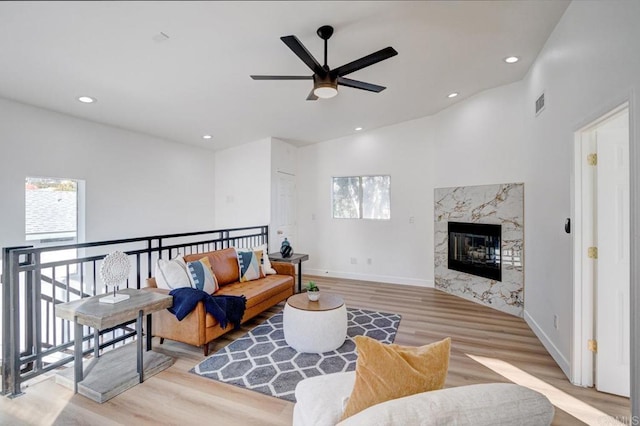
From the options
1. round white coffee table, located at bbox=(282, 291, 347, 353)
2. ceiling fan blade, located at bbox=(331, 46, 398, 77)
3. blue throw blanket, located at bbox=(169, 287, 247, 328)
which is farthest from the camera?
round white coffee table, located at bbox=(282, 291, 347, 353)

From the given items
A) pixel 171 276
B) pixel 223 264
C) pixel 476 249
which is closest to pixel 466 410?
pixel 171 276

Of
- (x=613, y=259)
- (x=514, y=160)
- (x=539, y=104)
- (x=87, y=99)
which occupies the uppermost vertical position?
(x=87, y=99)

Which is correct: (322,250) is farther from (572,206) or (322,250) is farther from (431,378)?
(431,378)

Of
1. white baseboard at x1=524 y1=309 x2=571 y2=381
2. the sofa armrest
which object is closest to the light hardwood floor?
white baseboard at x1=524 y1=309 x2=571 y2=381

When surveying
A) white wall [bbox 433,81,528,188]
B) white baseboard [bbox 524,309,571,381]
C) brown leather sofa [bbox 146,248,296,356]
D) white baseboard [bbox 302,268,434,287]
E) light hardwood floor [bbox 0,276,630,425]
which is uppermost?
white wall [bbox 433,81,528,188]

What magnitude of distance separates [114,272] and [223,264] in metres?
1.41

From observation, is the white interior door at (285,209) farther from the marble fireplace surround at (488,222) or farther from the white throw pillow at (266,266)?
the marble fireplace surround at (488,222)

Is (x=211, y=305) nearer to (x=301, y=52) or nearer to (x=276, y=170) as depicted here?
(x=301, y=52)

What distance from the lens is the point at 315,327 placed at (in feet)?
9.47

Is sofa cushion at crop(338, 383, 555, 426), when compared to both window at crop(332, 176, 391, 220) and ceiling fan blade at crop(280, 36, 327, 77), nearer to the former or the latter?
ceiling fan blade at crop(280, 36, 327, 77)

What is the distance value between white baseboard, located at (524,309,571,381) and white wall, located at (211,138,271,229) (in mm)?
4300

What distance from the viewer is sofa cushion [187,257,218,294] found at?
3.23 m

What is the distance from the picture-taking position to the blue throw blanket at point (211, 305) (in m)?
2.78

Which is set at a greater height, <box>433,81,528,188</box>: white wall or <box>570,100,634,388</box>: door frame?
<box>433,81,528,188</box>: white wall
